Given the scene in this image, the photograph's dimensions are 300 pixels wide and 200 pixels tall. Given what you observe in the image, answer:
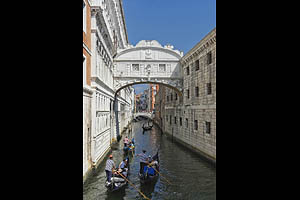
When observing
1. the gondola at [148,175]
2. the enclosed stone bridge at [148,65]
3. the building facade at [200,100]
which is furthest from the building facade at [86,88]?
the enclosed stone bridge at [148,65]

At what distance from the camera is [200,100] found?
1202 cm

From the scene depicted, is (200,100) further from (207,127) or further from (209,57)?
(209,57)

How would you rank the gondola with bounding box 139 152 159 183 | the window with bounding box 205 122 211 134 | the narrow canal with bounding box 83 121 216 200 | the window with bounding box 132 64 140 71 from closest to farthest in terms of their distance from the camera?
the narrow canal with bounding box 83 121 216 200 < the gondola with bounding box 139 152 159 183 < the window with bounding box 205 122 211 134 < the window with bounding box 132 64 140 71

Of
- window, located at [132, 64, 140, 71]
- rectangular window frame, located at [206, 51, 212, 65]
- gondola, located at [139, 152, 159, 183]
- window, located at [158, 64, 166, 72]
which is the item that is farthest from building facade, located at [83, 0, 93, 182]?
window, located at [158, 64, 166, 72]

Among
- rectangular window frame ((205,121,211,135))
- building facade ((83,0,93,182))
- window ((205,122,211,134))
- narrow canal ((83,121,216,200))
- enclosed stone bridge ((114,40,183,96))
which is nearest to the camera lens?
narrow canal ((83,121,216,200))

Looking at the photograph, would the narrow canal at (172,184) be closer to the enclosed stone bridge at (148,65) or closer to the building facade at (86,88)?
the building facade at (86,88)

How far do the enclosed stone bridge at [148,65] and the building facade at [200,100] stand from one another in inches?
30.8

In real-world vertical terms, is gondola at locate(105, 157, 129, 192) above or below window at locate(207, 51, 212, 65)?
below

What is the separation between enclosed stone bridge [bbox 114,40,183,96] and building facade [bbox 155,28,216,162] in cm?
78

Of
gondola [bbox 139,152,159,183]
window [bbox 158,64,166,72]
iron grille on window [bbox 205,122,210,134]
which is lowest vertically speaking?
gondola [bbox 139,152,159,183]

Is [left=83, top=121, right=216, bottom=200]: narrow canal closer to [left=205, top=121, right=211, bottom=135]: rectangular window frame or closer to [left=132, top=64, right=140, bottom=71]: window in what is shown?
[left=205, top=121, right=211, bottom=135]: rectangular window frame

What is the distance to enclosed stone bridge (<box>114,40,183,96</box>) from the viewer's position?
15719 millimetres
